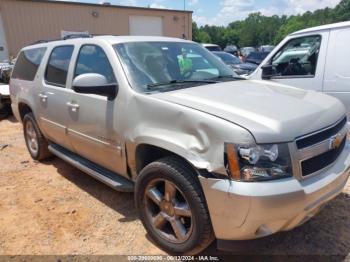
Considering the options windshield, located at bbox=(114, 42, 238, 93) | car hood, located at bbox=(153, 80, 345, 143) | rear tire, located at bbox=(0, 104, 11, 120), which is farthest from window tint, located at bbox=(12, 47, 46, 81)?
rear tire, located at bbox=(0, 104, 11, 120)

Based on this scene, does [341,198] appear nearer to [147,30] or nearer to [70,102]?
[70,102]

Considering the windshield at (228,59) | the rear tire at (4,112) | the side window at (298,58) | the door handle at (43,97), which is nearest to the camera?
the door handle at (43,97)

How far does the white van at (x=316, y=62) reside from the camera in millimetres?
4355

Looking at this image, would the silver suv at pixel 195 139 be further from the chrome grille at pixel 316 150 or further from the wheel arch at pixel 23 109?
the wheel arch at pixel 23 109

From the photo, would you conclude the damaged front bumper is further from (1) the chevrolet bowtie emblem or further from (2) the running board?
(2) the running board

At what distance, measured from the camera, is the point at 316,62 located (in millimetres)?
4672

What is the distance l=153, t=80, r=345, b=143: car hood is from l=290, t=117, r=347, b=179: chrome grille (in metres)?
0.06

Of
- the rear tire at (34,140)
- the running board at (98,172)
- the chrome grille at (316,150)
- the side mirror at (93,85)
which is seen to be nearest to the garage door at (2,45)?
the rear tire at (34,140)

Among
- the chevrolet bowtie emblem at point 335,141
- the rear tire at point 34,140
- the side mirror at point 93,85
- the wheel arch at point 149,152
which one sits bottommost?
the rear tire at point 34,140

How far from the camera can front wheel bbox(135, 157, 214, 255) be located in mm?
2486

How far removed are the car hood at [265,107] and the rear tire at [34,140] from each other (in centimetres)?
298

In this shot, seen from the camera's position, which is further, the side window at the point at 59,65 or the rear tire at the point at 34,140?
the rear tire at the point at 34,140

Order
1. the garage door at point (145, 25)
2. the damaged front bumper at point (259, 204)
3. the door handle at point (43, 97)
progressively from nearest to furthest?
the damaged front bumper at point (259, 204), the door handle at point (43, 97), the garage door at point (145, 25)

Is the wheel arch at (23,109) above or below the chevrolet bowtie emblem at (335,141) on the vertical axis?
below
